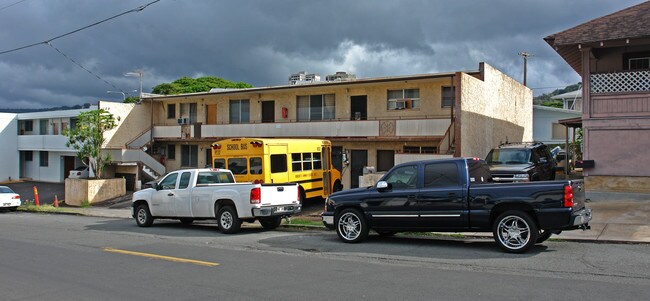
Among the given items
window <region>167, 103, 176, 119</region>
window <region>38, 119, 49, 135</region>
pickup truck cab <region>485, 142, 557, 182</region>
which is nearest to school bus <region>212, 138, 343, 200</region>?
pickup truck cab <region>485, 142, 557, 182</region>

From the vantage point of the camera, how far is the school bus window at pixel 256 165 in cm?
1914

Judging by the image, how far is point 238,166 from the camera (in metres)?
19.4

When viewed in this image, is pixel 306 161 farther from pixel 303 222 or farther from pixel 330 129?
pixel 330 129

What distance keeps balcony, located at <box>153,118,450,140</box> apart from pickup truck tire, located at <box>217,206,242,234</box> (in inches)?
443

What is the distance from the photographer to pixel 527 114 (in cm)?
3167

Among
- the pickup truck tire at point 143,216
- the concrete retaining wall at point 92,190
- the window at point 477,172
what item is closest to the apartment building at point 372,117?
the concrete retaining wall at point 92,190

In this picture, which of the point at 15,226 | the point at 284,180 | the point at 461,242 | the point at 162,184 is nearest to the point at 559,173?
the point at 284,180

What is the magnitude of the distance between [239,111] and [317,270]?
23.2m

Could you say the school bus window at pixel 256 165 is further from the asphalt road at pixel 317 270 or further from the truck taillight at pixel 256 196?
the asphalt road at pixel 317 270

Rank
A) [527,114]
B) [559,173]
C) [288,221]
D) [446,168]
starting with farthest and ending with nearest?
1. [527,114]
2. [559,173]
3. [288,221]
4. [446,168]

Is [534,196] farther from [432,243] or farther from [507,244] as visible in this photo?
[432,243]

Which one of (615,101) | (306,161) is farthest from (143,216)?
(615,101)

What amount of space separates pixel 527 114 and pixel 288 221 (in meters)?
20.3

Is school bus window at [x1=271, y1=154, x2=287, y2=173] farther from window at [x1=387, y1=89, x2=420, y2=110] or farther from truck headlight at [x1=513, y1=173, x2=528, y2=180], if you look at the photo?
truck headlight at [x1=513, y1=173, x2=528, y2=180]
